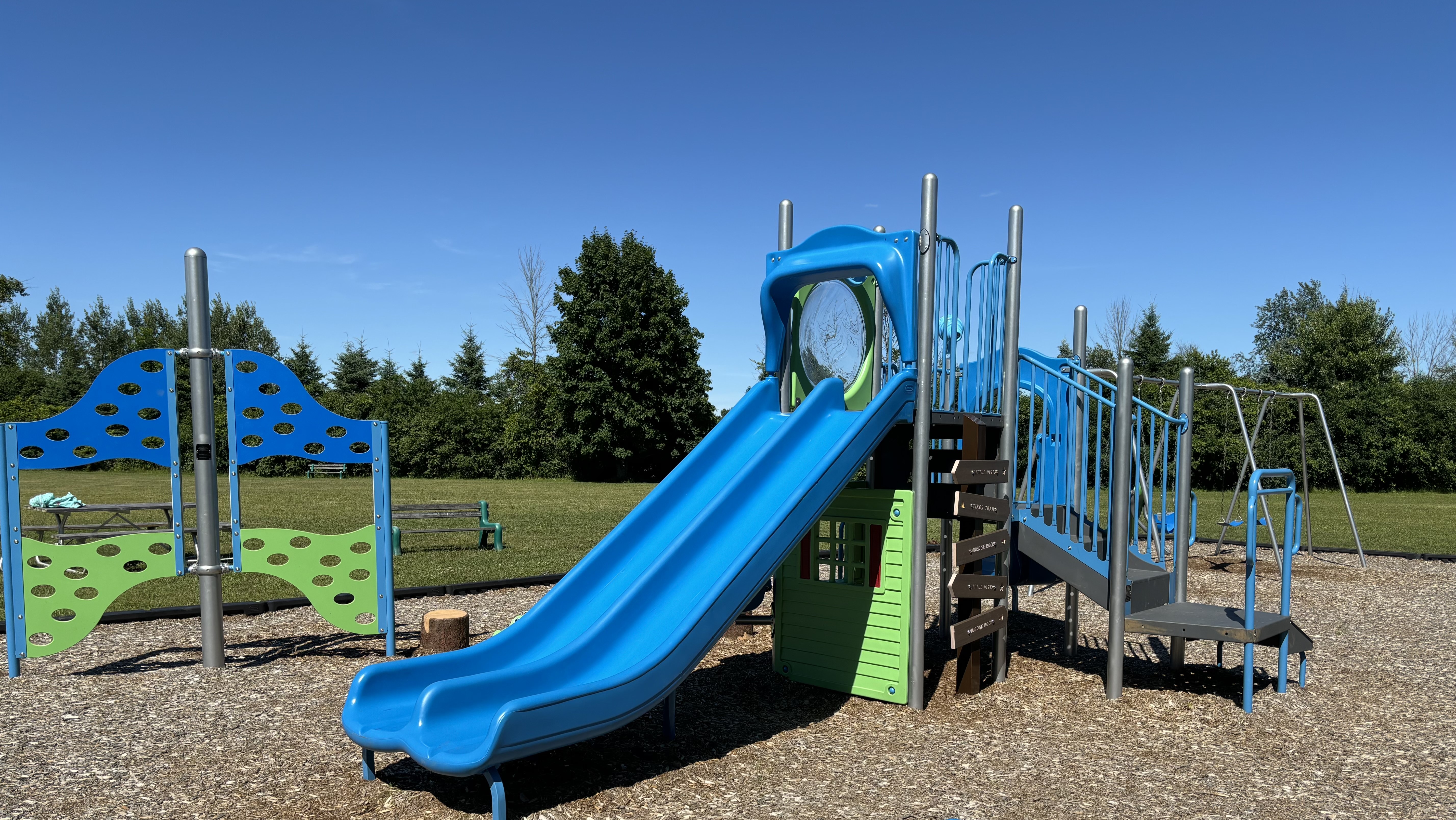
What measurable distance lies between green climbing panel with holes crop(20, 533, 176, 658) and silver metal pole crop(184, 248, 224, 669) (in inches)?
11.0

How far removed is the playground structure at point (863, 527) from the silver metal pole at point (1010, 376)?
0.02 metres

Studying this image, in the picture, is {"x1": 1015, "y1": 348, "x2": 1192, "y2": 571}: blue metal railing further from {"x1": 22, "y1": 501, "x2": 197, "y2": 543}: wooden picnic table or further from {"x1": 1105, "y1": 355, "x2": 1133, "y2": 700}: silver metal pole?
{"x1": 22, "y1": 501, "x2": 197, "y2": 543}: wooden picnic table

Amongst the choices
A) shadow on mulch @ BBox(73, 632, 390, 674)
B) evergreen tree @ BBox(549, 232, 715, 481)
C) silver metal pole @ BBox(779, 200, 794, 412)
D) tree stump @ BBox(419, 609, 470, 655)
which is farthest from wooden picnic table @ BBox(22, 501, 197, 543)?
evergreen tree @ BBox(549, 232, 715, 481)

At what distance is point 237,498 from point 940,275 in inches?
199

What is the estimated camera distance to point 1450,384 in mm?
28734

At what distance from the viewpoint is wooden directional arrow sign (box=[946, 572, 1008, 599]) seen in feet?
18.3

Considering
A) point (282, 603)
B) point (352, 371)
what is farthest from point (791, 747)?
point (352, 371)

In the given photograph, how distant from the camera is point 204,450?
6102 mm

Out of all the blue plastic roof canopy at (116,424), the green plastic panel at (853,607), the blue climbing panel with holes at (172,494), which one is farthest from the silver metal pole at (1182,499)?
the blue plastic roof canopy at (116,424)

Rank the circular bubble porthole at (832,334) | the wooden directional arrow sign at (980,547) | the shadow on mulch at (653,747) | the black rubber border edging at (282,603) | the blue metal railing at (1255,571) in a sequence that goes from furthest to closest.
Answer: the black rubber border edging at (282,603) → the circular bubble porthole at (832,334) → the wooden directional arrow sign at (980,547) → the blue metal railing at (1255,571) → the shadow on mulch at (653,747)

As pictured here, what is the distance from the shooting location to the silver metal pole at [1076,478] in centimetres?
590

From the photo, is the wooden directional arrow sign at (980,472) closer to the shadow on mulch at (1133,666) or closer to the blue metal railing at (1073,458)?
the blue metal railing at (1073,458)

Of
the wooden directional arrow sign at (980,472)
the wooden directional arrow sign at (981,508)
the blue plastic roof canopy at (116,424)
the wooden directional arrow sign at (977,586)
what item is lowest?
the wooden directional arrow sign at (977,586)

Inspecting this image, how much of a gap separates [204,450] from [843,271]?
4530 mm
